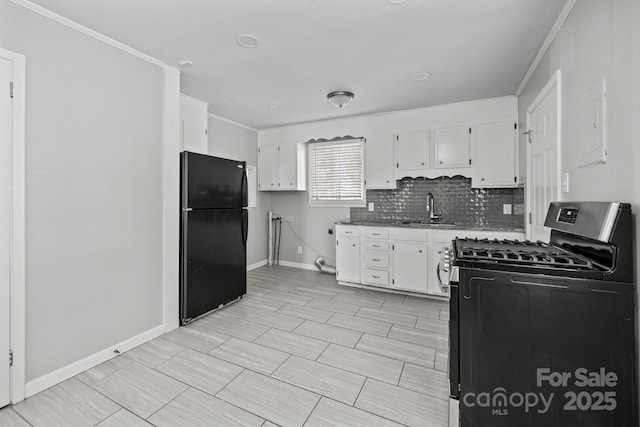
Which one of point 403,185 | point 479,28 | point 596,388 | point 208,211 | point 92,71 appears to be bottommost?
Answer: point 596,388

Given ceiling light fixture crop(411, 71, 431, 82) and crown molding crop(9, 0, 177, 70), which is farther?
ceiling light fixture crop(411, 71, 431, 82)

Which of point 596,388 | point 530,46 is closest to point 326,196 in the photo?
point 530,46

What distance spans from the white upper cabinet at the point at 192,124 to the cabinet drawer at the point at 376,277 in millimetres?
2693

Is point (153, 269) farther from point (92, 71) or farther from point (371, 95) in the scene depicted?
point (371, 95)

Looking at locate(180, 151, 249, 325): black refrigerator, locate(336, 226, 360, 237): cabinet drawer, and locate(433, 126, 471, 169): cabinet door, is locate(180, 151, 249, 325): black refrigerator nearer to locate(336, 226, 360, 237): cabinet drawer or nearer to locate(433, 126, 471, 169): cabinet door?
locate(336, 226, 360, 237): cabinet drawer

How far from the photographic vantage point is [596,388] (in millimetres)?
1104

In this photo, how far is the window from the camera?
184 inches

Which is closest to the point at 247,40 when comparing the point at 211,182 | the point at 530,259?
the point at 211,182

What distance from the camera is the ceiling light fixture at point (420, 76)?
2.89 meters

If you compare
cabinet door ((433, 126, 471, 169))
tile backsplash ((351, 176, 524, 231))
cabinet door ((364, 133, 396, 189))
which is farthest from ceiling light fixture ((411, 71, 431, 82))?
tile backsplash ((351, 176, 524, 231))

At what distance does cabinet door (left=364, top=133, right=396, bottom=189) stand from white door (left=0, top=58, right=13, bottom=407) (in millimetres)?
3638

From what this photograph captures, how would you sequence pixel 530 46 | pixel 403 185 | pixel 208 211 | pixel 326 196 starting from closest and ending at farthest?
pixel 530 46 < pixel 208 211 < pixel 403 185 < pixel 326 196

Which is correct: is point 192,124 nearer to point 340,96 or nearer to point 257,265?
point 340,96

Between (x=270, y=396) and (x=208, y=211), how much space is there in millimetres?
1909
